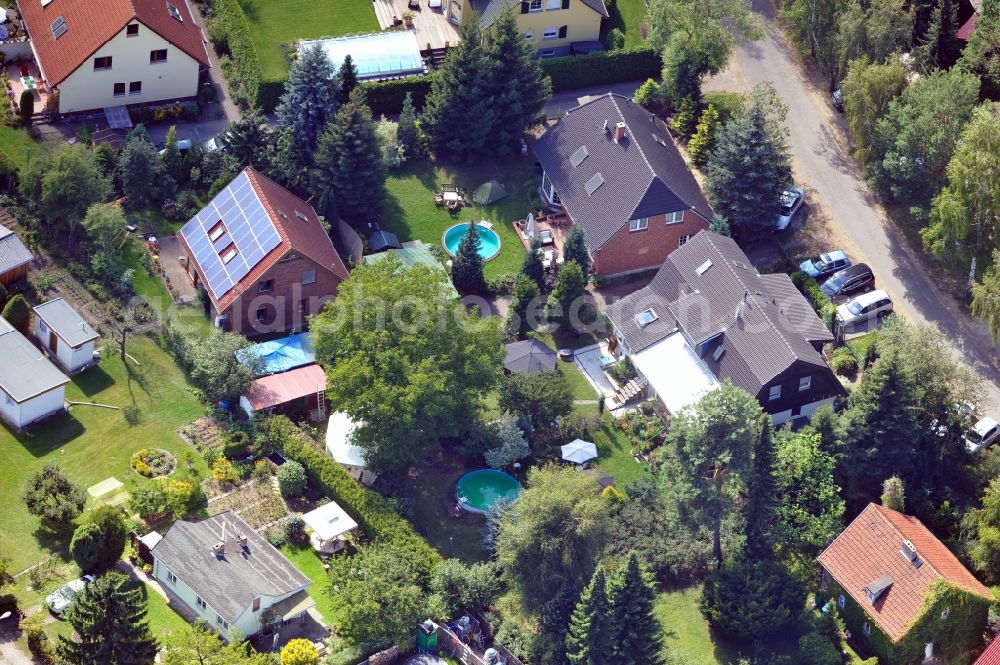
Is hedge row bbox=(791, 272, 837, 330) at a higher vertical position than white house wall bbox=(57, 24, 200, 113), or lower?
lower

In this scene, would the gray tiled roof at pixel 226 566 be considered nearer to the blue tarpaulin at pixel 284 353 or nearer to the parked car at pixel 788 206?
the blue tarpaulin at pixel 284 353

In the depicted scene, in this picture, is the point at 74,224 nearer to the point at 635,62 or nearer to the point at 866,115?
the point at 635,62

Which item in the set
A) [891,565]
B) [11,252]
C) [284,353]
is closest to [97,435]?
[284,353]

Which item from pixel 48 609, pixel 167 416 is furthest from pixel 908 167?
pixel 48 609

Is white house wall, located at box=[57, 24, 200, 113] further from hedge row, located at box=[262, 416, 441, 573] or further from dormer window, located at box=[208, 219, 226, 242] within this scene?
hedge row, located at box=[262, 416, 441, 573]

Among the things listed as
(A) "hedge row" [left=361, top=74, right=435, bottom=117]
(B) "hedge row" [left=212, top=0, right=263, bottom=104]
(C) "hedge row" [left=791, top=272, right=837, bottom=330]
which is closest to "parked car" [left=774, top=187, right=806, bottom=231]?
(C) "hedge row" [left=791, top=272, right=837, bottom=330]
